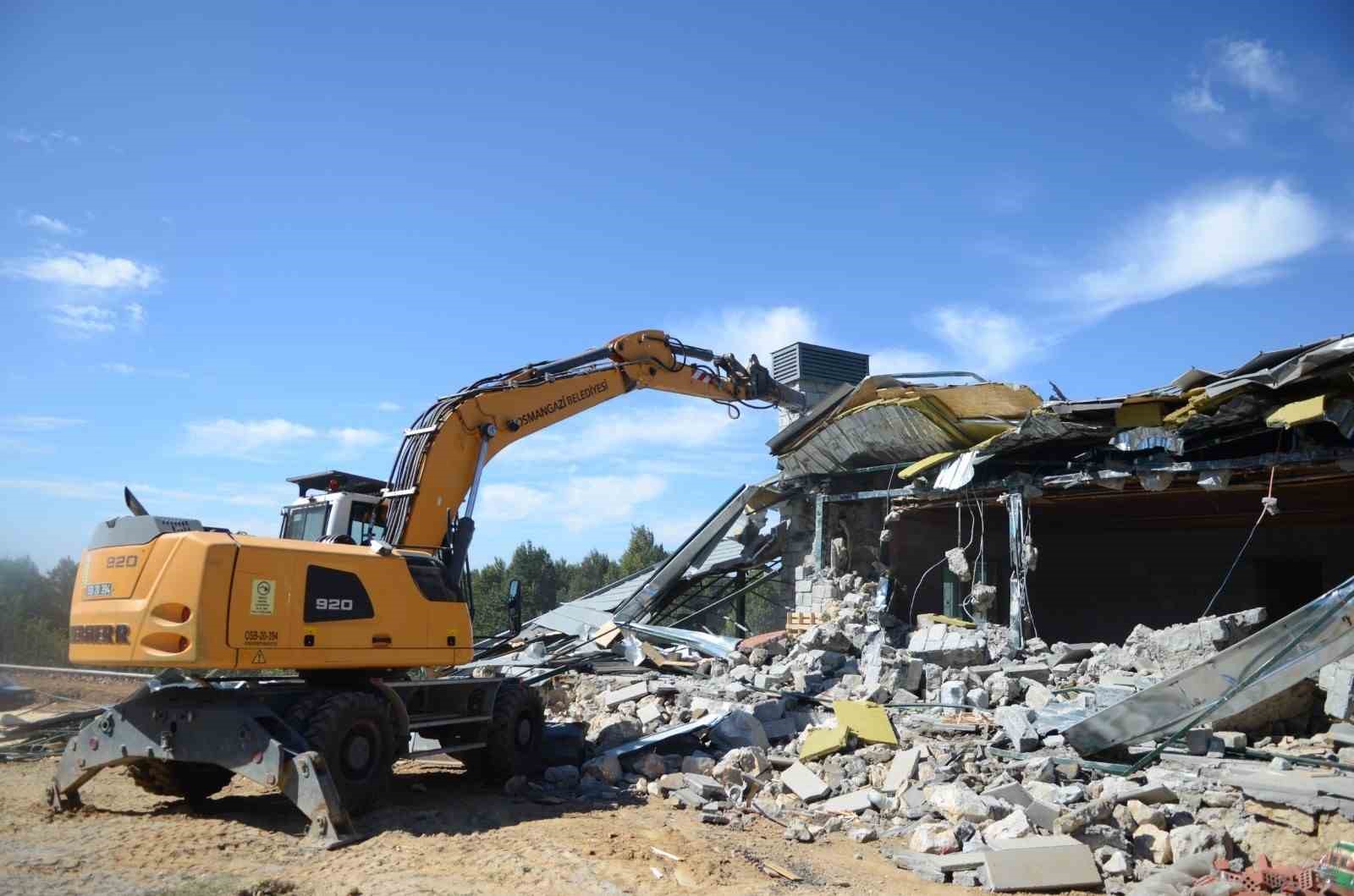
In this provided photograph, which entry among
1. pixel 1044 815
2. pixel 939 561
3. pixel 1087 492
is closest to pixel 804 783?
pixel 1044 815

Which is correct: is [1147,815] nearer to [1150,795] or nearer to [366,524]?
[1150,795]

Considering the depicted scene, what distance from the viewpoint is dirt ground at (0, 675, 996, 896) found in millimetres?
5562

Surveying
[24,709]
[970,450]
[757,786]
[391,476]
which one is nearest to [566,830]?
[757,786]

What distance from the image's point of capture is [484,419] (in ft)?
29.9

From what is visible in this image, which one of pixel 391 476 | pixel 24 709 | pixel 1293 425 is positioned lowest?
pixel 24 709

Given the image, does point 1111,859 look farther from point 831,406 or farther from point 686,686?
point 831,406

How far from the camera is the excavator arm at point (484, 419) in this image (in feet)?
27.9

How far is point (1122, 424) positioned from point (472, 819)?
8163 millimetres

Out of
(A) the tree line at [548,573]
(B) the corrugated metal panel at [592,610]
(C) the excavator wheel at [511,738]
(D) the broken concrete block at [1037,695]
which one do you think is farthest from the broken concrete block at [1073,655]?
(A) the tree line at [548,573]

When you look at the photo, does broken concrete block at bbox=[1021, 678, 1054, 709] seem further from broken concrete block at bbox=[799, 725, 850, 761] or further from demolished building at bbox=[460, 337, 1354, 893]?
broken concrete block at bbox=[799, 725, 850, 761]

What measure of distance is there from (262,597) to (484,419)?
2940mm

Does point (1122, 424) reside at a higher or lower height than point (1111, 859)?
higher

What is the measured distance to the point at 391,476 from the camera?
872 centimetres

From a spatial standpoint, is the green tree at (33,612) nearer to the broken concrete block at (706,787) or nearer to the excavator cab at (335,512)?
the excavator cab at (335,512)
